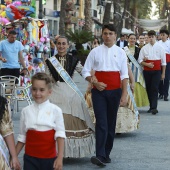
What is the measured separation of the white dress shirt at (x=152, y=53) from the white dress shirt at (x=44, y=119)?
8.63m

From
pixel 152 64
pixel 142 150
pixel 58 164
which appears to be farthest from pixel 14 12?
pixel 58 164

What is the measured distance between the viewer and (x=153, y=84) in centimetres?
1373

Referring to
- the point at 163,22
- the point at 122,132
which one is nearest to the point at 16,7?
the point at 122,132

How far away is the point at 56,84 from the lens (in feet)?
26.2

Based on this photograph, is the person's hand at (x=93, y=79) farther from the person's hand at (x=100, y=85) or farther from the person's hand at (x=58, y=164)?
the person's hand at (x=58, y=164)

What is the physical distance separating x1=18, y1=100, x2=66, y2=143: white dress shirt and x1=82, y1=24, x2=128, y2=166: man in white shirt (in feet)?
8.69

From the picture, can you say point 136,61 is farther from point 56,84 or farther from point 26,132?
point 26,132

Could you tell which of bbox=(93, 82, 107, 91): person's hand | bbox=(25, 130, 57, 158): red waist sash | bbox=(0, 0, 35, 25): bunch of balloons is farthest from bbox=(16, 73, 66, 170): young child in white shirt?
bbox=(0, 0, 35, 25): bunch of balloons

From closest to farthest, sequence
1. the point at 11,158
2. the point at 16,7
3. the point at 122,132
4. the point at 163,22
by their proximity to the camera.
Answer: the point at 11,158
the point at 122,132
the point at 16,7
the point at 163,22

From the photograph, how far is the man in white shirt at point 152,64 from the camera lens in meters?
13.7

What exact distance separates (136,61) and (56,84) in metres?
5.73

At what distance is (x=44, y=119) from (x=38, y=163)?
0.37 m

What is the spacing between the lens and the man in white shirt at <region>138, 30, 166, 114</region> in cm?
1370

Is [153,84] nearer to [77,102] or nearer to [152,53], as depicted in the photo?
[152,53]
